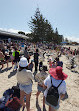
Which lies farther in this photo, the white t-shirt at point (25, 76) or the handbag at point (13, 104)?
the handbag at point (13, 104)

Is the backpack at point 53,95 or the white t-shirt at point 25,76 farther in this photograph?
the white t-shirt at point 25,76

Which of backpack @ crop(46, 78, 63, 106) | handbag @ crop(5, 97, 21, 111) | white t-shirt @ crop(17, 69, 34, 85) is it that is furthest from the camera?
handbag @ crop(5, 97, 21, 111)

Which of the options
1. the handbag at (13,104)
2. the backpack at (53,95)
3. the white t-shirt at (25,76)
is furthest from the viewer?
the handbag at (13,104)

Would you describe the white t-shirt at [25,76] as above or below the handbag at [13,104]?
above

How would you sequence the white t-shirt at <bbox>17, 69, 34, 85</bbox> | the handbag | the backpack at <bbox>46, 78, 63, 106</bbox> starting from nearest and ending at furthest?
the backpack at <bbox>46, 78, 63, 106</bbox> → the white t-shirt at <bbox>17, 69, 34, 85</bbox> → the handbag

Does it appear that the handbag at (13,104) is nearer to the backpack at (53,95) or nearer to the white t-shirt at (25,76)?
the white t-shirt at (25,76)

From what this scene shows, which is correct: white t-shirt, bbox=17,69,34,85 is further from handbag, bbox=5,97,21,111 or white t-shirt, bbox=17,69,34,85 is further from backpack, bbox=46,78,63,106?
handbag, bbox=5,97,21,111

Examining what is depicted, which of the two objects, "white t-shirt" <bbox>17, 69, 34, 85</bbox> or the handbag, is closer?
"white t-shirt" <bbox>17, 69, 34, 85</bbox>

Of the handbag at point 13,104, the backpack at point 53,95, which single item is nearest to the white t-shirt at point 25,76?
the backpack at point 53,95

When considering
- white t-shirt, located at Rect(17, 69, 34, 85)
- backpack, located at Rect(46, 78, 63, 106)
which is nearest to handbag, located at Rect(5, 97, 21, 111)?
white t-shirt, located at Rect(17, 69, 34, 85)

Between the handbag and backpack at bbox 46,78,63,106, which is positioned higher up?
backpack at bbox 46,78,63,106

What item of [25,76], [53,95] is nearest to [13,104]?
[25,76]

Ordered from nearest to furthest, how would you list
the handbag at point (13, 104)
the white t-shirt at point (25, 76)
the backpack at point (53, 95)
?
the backpack at point (53, 95)
the white t-shirt at point (25, 76)
the handbag at point (13, 104)

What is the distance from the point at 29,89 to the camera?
7.58 feet
